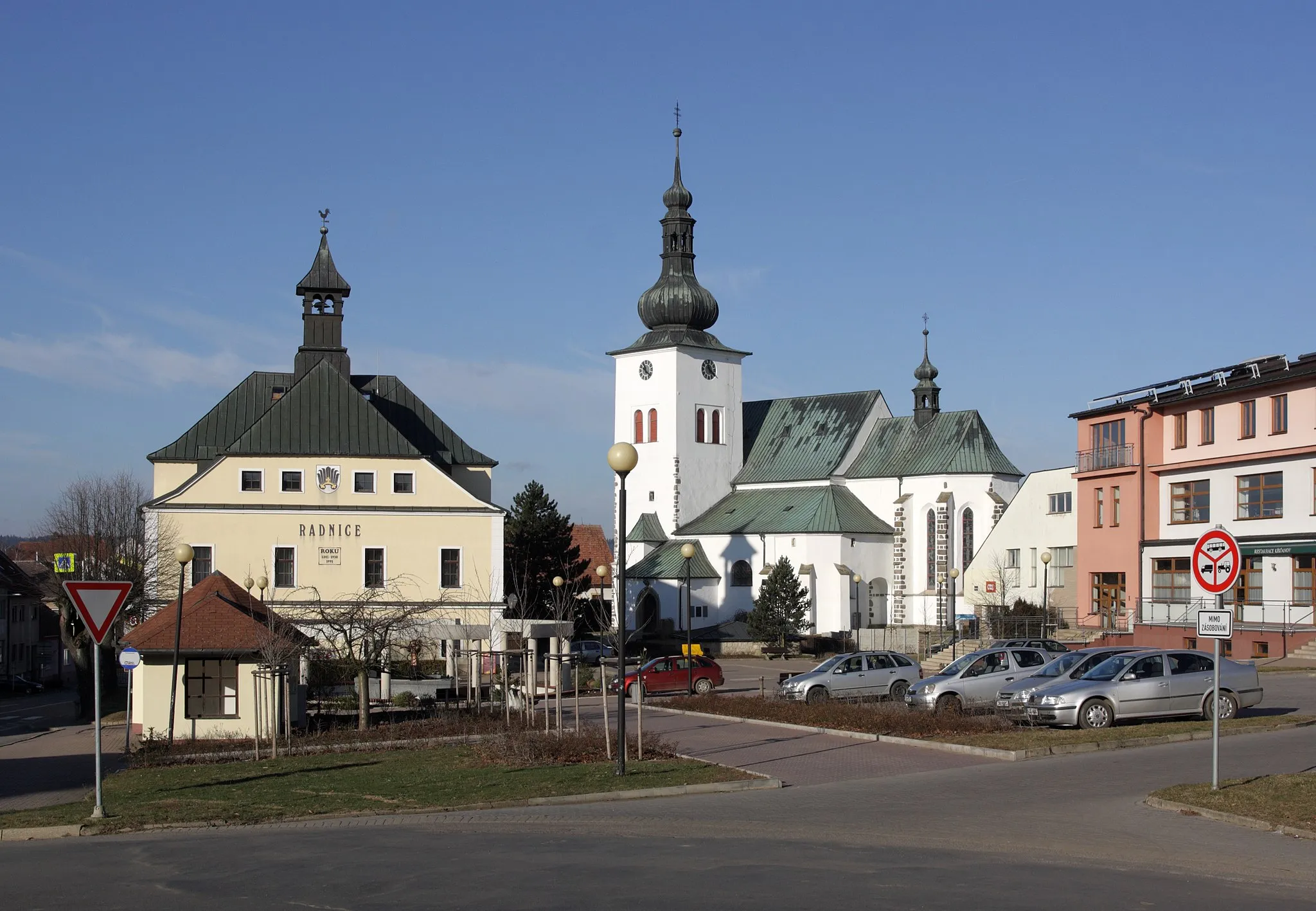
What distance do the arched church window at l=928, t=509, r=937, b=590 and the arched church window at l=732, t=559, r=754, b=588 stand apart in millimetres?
9235

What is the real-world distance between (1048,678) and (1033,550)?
3546cm

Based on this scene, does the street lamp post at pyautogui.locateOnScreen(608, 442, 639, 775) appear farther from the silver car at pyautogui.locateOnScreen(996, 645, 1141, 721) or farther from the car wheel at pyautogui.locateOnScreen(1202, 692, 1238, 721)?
the car wheel at pyautogui.locateOnScreen(1202, 692, 1238, 721)

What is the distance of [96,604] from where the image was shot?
17.8 metres

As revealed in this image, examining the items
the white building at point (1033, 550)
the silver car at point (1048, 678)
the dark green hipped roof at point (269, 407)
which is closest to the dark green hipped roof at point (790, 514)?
the white building at point (1033, 550)

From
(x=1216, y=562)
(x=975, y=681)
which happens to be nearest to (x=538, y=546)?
(x=975, y=681)

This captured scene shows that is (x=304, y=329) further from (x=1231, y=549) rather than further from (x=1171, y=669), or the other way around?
(x=1231, y=549)

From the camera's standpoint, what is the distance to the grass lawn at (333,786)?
58.4 feet

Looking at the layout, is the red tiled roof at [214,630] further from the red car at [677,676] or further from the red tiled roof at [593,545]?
the red tiled roof at [593,545]

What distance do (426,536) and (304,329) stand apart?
16.4 meters

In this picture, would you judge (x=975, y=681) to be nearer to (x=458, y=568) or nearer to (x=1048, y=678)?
(x=1048, y=678)

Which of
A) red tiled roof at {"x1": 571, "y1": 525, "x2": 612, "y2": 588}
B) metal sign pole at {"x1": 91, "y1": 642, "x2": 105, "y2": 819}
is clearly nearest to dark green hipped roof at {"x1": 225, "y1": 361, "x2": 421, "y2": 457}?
metal sign pole at {"x1": 91, "y1": 642, "x2": 105, "y2": 819}

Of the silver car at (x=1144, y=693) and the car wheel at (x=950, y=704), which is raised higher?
the silver car at (x=1144, y=693)

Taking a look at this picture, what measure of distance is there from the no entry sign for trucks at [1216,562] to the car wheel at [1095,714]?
8094 millimetres

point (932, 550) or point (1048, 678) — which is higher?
point (932, 550)
